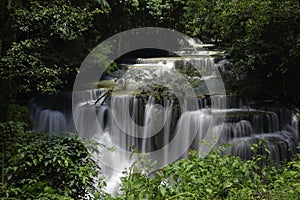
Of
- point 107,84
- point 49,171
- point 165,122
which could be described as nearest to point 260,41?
point 165,122

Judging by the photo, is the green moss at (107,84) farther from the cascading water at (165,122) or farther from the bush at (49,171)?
the bush at (49,171)

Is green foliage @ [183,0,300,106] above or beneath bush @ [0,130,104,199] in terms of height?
above

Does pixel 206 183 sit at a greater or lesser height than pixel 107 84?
lesser

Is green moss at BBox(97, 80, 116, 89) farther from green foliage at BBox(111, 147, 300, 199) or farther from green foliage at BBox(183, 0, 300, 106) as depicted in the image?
green foliage at BBox(111, 147, 300, 199)

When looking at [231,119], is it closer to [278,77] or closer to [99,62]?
[278,77]

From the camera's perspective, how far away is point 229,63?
955 cm

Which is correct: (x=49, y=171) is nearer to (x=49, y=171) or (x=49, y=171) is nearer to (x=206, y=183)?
(x=49, y=171)

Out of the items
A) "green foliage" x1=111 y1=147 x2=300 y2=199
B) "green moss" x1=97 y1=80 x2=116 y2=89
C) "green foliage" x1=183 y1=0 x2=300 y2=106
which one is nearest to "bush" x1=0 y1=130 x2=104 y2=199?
"green foliage" x1=111 y1=147 x2=300 y2=199

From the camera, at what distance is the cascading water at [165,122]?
6859mm

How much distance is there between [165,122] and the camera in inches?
283

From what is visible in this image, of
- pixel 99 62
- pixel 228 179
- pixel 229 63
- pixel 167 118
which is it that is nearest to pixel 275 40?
pixel 229 63

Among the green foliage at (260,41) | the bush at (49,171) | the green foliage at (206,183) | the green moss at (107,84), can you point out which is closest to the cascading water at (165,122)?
the green moss at (107,84)

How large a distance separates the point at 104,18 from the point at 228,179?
8.25 metres

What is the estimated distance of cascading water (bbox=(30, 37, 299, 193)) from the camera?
6.86 m
